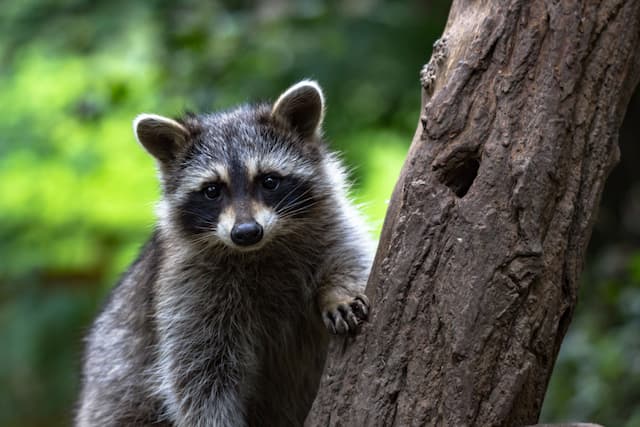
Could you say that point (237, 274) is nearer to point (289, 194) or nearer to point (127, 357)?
point (289, 194)

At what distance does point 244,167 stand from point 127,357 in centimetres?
121

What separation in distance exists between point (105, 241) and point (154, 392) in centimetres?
482

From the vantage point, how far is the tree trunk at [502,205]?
11.3 ft

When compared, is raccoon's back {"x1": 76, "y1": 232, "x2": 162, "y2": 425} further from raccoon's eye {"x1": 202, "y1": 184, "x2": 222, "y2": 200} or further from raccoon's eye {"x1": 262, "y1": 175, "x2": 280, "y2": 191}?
raccoon's eye {"x1": 262, "y1": 175, "x2": 280, "y2": 191}

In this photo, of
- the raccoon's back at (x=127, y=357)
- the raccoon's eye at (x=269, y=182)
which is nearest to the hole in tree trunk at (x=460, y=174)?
the raccoon's eye at (x=269, y=182)

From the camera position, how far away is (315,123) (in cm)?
519

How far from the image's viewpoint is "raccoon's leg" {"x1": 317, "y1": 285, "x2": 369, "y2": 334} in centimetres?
392

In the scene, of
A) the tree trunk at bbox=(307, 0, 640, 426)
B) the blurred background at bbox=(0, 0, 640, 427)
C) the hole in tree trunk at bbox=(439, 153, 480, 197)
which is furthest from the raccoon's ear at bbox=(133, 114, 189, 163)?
the hole in tree trunk at bbox=(439, 153, 480, 197)

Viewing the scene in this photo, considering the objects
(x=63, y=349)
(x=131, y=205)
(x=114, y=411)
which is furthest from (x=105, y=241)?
(x=114, y=411)

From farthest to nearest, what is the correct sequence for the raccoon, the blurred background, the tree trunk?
the blurred background
the raccoon
the tree trunk

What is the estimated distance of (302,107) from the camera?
16.7 ft

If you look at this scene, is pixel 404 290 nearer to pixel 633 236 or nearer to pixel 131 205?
pixel 633 236

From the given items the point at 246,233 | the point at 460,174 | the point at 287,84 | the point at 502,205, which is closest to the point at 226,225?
the point at 246,233

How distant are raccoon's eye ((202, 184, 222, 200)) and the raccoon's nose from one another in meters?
0.41
